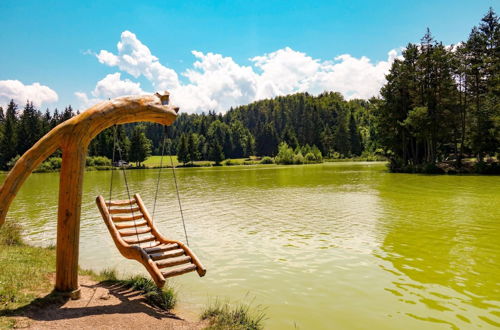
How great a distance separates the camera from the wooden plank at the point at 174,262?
22.9ft

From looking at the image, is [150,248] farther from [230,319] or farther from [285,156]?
[285,156]

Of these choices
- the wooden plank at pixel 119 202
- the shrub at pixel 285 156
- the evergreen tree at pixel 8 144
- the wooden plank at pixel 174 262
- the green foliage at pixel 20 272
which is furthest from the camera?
the shrub at pixel 285 156

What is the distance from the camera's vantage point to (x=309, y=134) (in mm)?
137750

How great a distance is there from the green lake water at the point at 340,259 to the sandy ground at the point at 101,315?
104 centimetres

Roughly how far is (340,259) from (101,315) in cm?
697

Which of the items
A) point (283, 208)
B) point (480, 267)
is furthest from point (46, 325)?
point (283, 208)

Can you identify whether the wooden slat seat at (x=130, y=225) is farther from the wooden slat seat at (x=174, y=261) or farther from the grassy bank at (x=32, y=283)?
the wooden slat seat at (x=174, y=261)

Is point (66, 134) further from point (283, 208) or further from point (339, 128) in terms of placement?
point (339, 128)

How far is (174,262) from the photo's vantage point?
→ 7.10 m

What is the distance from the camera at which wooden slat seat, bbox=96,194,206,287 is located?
22.6 feet

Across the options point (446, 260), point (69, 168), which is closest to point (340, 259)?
point (446, 260)

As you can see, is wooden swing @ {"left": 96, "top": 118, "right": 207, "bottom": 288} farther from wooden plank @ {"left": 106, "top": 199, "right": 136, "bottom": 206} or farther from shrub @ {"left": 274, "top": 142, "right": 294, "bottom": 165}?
shrub @ {"left": 274, "top": 142, "right": 294, "bottom": 165}

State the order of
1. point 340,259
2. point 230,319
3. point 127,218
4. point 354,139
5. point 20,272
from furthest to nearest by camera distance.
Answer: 1. point 354,139
2. point 340,259
3. point 127,218
4. point 20,272
5. point 230,319

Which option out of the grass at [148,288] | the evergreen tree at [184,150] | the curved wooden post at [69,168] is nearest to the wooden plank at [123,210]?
the grass at [148,288]
